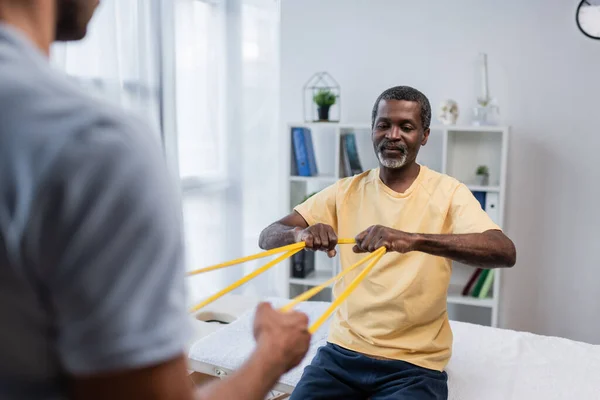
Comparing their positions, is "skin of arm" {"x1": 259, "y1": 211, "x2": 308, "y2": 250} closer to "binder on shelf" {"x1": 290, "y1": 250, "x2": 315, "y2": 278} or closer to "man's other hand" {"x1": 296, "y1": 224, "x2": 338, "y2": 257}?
"man's other hand" {"x1": 296, "y1": 224, "x2": 338, "y2": 257}

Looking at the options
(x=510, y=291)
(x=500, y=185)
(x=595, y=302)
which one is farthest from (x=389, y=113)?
(x=595, y=302)

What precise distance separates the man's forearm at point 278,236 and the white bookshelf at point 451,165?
1329mm

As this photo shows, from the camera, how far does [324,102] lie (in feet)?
10.3

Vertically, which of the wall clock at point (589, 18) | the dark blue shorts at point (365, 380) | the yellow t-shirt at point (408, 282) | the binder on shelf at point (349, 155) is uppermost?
the wall clock at point (589, 18)

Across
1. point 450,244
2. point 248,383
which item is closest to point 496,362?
point 450,244

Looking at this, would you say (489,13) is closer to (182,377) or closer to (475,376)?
(475,376)

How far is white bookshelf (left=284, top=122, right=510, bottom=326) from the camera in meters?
2.88

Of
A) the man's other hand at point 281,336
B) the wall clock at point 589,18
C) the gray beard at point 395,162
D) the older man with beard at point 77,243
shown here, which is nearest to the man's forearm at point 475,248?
the gray beard at point 395,162

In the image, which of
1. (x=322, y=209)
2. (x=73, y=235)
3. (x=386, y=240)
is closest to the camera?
(x=73, y=235)

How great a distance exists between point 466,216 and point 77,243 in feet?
4.76

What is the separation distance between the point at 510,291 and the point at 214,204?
189 cm

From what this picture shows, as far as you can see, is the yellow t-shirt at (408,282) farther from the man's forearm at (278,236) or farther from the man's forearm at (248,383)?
the man's forearm at (248,383)

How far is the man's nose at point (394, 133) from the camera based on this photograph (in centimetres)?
181

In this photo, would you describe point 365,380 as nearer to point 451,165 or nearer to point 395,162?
point 395,162
